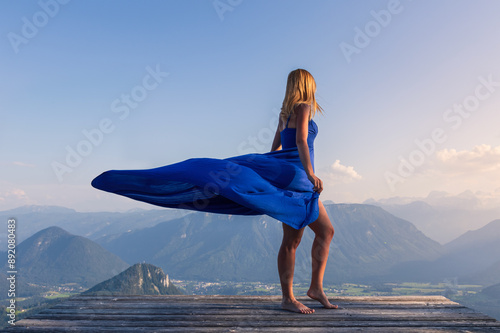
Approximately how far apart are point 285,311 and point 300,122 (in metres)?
2.12

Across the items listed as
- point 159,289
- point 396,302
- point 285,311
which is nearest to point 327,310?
point 285,311

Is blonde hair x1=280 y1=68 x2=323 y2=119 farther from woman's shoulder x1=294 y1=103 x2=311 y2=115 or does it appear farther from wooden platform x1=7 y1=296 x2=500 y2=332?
wooden platform x1=7 y1=296 x2=500 y2=332

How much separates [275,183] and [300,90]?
1.08 meters

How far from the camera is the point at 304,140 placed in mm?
4430

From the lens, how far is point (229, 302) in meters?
5.14

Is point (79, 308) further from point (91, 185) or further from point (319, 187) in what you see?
point (319, 187)

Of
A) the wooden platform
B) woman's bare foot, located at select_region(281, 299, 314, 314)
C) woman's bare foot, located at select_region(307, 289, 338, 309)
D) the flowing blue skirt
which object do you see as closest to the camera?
the wooden platform

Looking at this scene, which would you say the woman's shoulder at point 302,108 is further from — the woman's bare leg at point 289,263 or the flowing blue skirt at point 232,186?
the woman's bare leg at point 289,263

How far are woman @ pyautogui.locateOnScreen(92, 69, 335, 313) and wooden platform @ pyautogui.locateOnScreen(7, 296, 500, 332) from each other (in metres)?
0.42

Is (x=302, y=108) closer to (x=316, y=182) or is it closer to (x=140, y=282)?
(x=316, y=182)

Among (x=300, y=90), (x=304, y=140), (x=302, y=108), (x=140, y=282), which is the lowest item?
(x=140, y=282)

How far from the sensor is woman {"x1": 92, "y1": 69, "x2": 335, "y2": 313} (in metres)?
4.30

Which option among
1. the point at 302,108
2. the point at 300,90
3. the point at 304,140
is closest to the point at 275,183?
the point at 304,140

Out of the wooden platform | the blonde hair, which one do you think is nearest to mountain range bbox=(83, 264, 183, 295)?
the wooden platform
